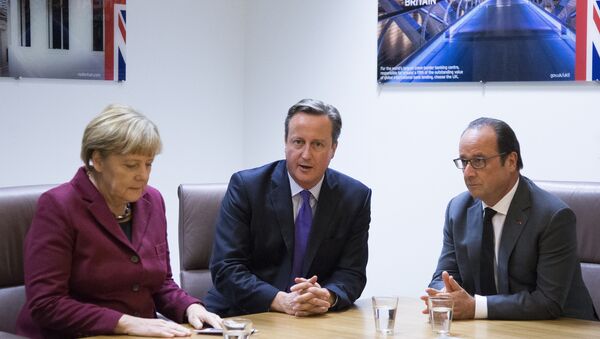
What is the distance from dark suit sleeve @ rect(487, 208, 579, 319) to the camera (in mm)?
3029

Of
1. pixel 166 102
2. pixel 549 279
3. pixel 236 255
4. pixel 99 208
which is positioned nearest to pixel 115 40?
pixel 166 102

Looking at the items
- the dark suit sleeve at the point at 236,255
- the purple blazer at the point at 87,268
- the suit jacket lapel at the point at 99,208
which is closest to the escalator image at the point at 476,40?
the dark suit sleeve at the point at 236,255

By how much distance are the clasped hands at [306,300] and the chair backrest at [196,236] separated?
87 centimetres

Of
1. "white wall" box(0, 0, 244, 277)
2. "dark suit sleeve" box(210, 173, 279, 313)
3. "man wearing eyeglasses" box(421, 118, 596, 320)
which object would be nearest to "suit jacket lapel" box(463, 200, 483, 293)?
"man wearing eyeglasses" box(421, 118, 596, 320)

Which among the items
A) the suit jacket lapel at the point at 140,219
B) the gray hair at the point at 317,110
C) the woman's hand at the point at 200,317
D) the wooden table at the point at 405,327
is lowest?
the wooden table at the point at 405,327

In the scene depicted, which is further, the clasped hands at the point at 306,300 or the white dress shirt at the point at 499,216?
the white dress shirt at the point at 499,216

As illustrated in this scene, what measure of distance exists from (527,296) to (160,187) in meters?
2.95

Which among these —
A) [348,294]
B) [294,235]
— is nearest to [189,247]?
[294,235]

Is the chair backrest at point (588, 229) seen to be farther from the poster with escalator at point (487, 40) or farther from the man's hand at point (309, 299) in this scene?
the man's hand at point (309, 299)

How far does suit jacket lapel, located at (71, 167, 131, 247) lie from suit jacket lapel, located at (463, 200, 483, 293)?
1.32 m

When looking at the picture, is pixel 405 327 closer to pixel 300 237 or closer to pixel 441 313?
pixel 441 313

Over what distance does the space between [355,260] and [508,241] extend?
614mm

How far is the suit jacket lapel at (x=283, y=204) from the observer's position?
345cm

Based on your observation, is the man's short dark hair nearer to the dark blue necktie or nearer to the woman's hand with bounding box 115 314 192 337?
the dark blue necktie
